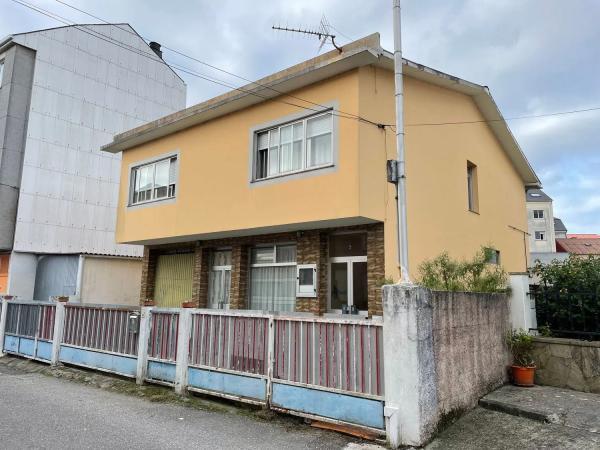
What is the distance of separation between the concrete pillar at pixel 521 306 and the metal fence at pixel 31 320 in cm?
999

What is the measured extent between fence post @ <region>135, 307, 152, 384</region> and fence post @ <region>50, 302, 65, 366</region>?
9.83 ft

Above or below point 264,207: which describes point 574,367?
below

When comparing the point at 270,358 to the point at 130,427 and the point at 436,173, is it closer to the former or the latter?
the point at 130,427

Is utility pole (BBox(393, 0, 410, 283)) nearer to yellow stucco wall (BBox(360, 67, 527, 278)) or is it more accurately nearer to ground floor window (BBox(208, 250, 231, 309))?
yellow stucco wall (BBox(360, 67, 527, 278))

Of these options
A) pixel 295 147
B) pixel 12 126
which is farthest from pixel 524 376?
pixel 12 126

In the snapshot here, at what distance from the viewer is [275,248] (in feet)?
39.6

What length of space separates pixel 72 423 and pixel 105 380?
9.06ft

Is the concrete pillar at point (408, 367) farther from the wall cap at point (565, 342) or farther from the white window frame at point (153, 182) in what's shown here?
the white window frame at point (153, 182)

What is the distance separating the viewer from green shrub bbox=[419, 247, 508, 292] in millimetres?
7965

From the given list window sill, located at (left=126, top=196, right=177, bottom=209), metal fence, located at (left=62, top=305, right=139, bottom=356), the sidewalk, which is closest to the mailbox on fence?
metal fence, located at (left=62, top=305, right=139, bottom=356)

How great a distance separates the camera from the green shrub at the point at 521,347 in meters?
8.37

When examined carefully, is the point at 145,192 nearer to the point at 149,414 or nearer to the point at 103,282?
the point at 103,282

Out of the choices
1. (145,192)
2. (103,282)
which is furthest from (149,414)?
(103,282)

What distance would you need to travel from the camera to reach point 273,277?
39.3 feet
